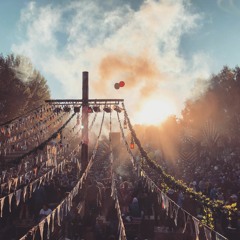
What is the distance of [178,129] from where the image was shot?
63719 mm

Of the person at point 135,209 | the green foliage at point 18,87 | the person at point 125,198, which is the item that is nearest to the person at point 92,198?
the person at point 125,198

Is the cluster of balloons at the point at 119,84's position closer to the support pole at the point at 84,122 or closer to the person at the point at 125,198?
the support pole at the point at 84,122

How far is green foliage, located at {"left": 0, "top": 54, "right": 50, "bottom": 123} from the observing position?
30.5m

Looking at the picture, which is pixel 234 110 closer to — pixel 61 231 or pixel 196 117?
pixel 196 117

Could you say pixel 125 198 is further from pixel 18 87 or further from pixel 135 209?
pixel 18 87

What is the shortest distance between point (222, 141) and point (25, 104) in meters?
29.2

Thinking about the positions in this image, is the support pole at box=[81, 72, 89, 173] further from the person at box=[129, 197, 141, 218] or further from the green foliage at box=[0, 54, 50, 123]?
the green foliage at box=[0, 54, 50, 123]

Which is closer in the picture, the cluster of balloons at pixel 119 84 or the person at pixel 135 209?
the person at pixel 135 209

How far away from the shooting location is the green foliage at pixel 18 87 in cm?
3053

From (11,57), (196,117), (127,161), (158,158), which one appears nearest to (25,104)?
(11,57)

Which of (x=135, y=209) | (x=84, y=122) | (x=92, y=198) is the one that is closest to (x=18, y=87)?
(x=84, y=122)

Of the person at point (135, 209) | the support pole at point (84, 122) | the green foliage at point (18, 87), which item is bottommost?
the person at point (135, 209)

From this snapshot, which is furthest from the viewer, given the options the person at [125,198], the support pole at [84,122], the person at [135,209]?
the support pole at [84,122]

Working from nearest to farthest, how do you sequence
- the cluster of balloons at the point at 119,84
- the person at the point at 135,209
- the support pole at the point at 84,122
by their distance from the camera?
the person at the point at 135,209
the cluster of balloons at the point at 119,84
the support pole at the point at 84,122
